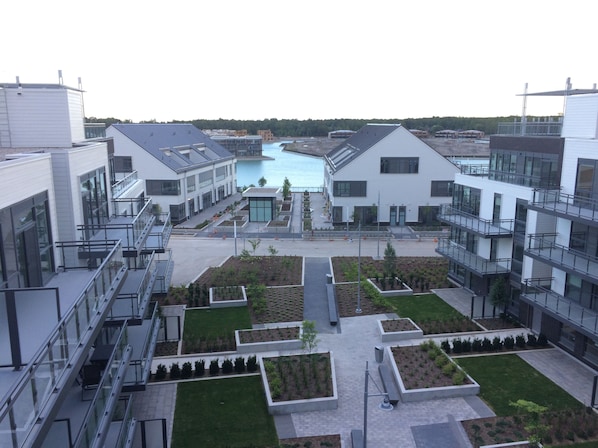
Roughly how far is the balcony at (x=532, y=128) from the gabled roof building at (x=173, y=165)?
29.0 m

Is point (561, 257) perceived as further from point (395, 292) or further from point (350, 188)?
point (350, 188)

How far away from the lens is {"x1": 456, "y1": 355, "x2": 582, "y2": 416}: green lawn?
632 inches

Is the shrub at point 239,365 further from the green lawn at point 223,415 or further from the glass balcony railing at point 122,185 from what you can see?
the glass balcony railing at point 122,185

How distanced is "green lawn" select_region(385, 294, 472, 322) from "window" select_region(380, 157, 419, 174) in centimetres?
1898

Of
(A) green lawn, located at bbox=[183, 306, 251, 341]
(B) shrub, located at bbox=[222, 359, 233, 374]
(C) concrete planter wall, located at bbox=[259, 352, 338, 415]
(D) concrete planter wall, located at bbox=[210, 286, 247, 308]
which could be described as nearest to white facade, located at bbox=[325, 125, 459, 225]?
(D) concrete planter wall, located at bbox=[210, 286, 247, 308]

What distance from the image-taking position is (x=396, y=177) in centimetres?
4353

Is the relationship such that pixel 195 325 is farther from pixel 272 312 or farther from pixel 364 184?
pixel 364 184

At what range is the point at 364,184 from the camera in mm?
43469

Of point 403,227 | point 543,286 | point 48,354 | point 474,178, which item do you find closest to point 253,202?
point 403,227

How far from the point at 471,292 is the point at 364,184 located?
18.6 m

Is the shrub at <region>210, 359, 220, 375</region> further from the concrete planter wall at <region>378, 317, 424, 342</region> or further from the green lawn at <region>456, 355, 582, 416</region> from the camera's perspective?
the green lawn at <region>456, 355, 582, 416</region>

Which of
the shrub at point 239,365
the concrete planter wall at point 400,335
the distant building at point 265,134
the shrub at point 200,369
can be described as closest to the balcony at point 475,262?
the concrete planter wall at point 400,335

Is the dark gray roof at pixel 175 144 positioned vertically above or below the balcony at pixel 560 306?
above

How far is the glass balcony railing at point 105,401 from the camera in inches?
358
